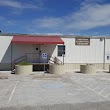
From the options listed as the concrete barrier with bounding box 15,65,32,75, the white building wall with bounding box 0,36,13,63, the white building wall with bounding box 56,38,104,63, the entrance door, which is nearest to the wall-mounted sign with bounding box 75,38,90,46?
the white building wall with bounding box 56,38,104,63

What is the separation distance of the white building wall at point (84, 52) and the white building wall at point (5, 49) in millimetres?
5850

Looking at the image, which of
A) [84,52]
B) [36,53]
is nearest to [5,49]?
[36,53]

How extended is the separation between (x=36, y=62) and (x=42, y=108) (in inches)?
647

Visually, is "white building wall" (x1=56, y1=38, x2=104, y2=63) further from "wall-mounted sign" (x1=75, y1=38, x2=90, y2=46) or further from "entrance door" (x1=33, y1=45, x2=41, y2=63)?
"entrance door" (x1=33, y1=45, x2=41, y2=63)

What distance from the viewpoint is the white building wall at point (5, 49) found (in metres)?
25.3

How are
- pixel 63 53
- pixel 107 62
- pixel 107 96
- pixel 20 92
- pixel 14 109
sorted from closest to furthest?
pixel 14 109 → pixel 107 96 → pixel 20 92 → pixel 63 53 → pixel 107 62

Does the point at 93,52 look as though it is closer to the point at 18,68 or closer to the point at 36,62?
the point at 36,62

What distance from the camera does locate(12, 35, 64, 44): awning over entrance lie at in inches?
955

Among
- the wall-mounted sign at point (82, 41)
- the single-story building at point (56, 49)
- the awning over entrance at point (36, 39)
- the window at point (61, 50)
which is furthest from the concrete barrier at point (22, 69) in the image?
the wall-mounted sign at point (82, 41)

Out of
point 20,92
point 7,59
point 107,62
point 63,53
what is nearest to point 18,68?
point 7,59

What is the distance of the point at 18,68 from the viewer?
73.5 feet

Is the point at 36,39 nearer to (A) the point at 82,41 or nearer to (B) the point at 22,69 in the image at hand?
(B) the point at 22,69

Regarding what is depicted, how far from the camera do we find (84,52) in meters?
27.7

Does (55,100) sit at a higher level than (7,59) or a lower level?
lower
